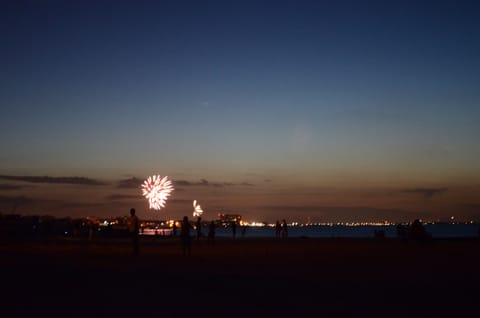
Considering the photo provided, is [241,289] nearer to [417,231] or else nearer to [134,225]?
[134,225]

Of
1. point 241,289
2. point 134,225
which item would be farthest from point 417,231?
point 241,289

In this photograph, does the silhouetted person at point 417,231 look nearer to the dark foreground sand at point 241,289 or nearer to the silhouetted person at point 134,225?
the dark foreground sand at point 241,289

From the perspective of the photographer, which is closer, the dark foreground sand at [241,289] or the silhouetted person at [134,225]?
the dark foreground sand at [241,289]

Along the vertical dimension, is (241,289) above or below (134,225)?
below

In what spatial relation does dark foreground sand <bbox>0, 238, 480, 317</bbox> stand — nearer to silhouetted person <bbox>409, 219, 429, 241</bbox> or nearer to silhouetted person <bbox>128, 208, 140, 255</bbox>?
silhouetted person <bbox>128, 208, 140, 255</bbox>

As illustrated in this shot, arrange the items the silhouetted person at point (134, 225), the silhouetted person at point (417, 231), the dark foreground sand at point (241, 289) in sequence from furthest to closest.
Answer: the silhouetted person at point (417, 231)
the silhouetted person at point (134, 225)
the dark foreground sand at point (241, 289)

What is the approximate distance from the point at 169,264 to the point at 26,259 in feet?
21.3

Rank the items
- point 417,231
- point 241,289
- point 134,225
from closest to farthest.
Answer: point 241,289, point 134,225, point 417,231

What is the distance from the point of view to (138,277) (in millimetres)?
18688

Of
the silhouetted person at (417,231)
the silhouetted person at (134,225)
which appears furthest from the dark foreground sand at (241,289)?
the silhouetted person at (417,231)

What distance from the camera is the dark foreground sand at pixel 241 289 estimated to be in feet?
40.9

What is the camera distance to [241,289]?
1574cm

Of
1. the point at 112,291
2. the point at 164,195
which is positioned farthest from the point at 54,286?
the point at 164,195

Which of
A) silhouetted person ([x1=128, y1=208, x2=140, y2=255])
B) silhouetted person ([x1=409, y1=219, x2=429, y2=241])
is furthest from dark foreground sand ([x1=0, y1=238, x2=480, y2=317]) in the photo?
silhouetted person ([x1=409, y1=219, x2=429, y2=241])
